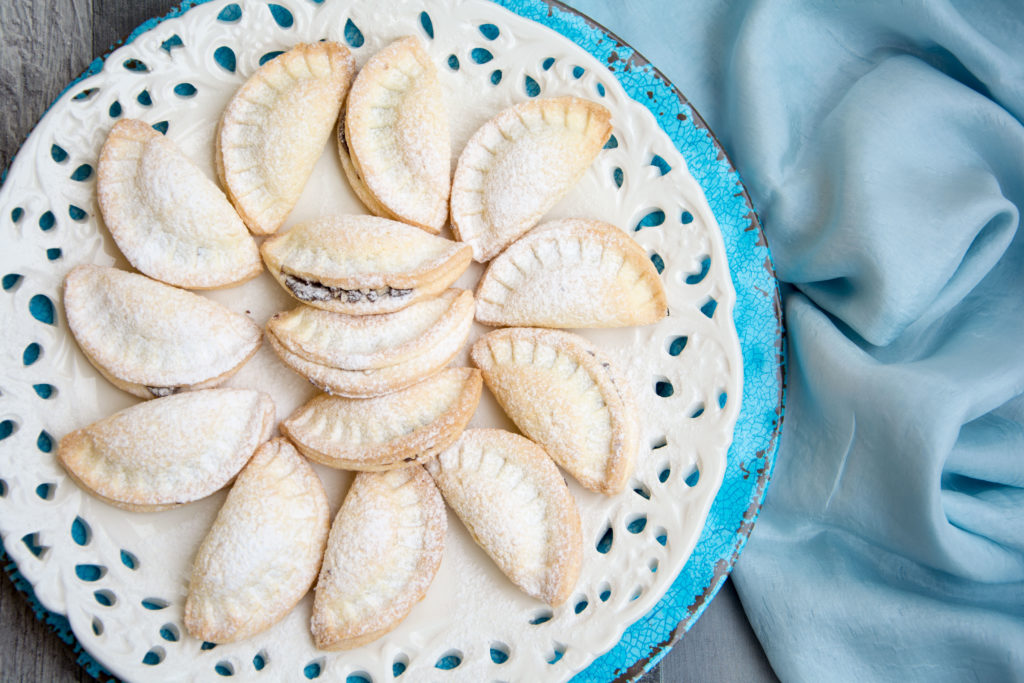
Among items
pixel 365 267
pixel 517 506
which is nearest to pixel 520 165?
pixel 365 267

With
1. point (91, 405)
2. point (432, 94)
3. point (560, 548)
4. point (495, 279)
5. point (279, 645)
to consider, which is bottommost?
point (279, 645)

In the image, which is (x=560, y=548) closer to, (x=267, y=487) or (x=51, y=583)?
(x=267, y=487)

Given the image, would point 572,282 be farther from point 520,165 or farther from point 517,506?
point 517,506

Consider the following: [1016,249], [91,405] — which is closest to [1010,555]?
[1016,249]

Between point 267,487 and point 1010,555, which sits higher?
point 267,487

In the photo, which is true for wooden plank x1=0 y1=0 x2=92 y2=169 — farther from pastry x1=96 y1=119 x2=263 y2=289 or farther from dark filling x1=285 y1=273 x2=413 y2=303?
dark filling x1=285 y1=273 x2=413 y2=303

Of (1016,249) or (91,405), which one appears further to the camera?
(1016,249)
